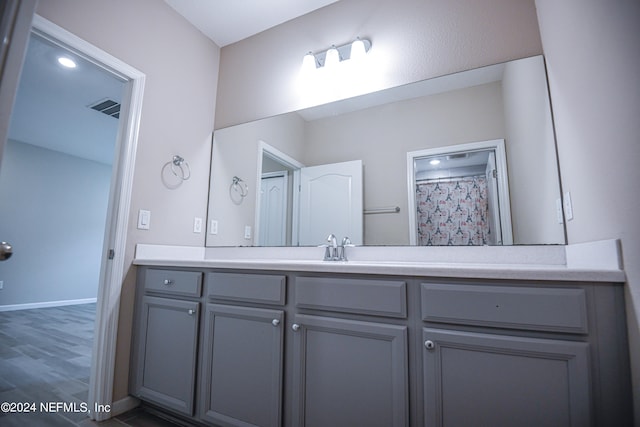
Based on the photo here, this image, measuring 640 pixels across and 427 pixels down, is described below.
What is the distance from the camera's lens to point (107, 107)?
3.48 metres

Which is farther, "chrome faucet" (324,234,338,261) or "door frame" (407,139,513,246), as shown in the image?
"chrome faucet" (324,234,338,261)

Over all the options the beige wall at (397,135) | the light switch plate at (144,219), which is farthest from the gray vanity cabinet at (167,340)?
the beige wall at (397,135)

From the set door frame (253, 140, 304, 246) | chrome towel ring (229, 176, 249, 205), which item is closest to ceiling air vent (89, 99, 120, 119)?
chrome towel ring (229, 176, 249, 205)

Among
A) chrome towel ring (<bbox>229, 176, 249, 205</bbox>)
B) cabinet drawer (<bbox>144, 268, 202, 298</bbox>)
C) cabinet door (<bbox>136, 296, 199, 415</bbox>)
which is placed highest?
chrome towel ring (<bbox>229, 176, 249, 205</bbox>)

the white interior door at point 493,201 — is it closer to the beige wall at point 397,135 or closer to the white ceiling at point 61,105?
the beige wall at point 397,135

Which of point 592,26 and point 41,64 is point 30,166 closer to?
point 41,64

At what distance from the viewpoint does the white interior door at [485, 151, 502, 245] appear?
4.86 feet

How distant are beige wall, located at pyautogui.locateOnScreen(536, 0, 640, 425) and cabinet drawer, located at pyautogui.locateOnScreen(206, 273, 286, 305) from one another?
1.14 m

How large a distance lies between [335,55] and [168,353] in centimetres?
201

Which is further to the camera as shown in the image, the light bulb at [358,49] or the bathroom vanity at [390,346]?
the light bulb at [358,49]

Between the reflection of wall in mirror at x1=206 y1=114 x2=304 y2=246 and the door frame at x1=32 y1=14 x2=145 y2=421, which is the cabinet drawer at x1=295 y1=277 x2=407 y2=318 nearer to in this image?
the reflection of wall in mirror at x1=206 y1=114 x2=304 y2=246

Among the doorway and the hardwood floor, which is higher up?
the doorway

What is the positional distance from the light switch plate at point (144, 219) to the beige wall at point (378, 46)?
927mm

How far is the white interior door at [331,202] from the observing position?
186 cm
